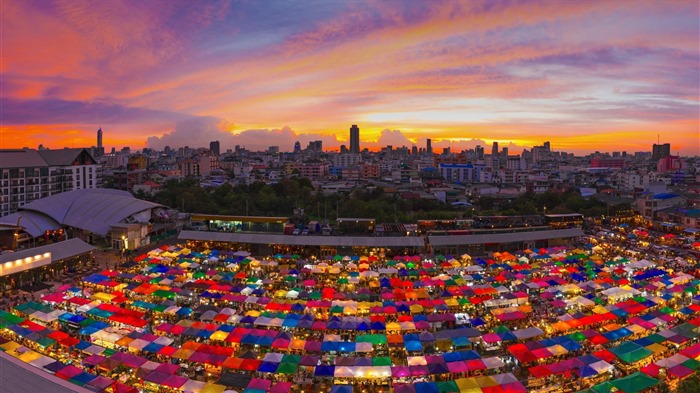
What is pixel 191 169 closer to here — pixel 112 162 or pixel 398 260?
pixel 112 162

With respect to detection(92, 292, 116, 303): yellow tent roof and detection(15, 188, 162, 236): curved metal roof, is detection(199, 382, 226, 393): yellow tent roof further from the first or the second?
detection(15, 188, 162, 236): curved metal roof

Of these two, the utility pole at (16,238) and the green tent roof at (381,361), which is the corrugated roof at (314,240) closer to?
the utility pole at (16,238)

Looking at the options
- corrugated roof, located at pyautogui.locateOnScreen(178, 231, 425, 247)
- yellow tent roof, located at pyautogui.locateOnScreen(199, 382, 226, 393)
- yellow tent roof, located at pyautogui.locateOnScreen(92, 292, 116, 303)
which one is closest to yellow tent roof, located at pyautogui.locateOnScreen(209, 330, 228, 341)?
yellow tent roof, located at pyautogui.locateOnScreen(199, 382, 226, 393)

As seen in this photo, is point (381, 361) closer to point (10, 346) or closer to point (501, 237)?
point (10, 346)

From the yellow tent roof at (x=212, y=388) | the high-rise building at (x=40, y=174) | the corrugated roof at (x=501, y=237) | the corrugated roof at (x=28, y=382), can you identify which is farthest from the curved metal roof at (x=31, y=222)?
the corrugated roof at (x=501, y=237)

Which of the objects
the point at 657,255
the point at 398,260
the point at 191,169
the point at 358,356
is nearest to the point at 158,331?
the point at 358,356

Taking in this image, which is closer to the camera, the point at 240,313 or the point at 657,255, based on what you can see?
the point at 240,313
